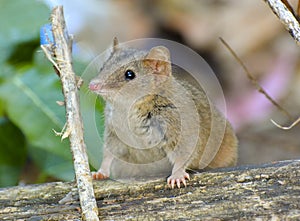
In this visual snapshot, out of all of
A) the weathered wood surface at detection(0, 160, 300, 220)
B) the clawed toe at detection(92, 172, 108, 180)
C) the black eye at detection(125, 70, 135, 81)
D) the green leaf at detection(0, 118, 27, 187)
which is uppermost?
the green leaf at detection(0, 118, 27, 187)

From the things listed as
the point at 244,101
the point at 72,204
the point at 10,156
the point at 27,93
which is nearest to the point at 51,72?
the point at 27,93

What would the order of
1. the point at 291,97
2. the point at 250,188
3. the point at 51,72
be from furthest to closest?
the point at 291,97
the point at 51,72
the point at 250,188

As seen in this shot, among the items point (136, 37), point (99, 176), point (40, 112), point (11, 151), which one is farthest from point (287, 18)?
point (136, 37)

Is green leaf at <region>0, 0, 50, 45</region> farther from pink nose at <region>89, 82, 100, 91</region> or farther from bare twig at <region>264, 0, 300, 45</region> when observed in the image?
bare twig at <region>264, 0, 300, 45</region>

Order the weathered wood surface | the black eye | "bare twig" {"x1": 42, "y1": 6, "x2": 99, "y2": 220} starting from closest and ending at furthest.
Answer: the weathered wood surface → "bare twig" {"x1": 42, "y1": 6, "x2": 99, "y2": 220} → the black eye

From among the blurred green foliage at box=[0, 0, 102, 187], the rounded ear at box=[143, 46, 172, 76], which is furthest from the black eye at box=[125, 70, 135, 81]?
the blurred green foliage at box=[0, 0, 102, 187]

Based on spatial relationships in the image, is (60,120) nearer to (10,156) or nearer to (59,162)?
(59,162)

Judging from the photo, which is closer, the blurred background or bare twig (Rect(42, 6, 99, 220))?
bare twig (Rect(42, 6, 99, 220))

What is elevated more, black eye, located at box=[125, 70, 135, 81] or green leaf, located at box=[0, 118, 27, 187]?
green leaf, located at box=[0, 118, 27, 187]
